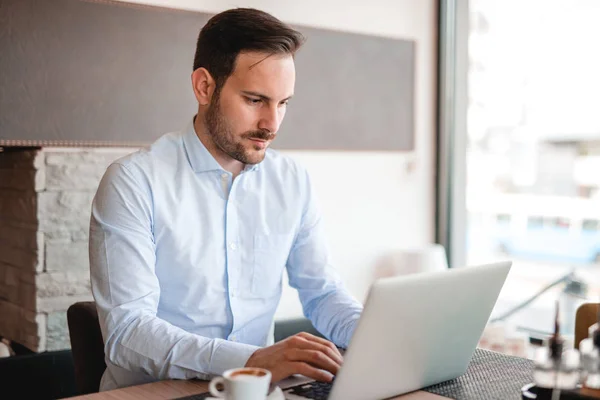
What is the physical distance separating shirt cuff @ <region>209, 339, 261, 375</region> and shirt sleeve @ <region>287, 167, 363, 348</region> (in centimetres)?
39

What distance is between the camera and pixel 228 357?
152 centimetres

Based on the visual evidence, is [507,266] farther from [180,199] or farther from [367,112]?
[367,112]

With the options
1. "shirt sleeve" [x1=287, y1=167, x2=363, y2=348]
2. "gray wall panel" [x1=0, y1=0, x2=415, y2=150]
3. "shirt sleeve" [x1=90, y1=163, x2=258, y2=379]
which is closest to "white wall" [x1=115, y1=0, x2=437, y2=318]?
"gray wall panel" [x1=0, y1=0, x2=415, y2=150]

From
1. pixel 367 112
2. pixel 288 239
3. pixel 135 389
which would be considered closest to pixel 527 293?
pixel 367 112

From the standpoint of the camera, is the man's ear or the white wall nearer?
the man's ear

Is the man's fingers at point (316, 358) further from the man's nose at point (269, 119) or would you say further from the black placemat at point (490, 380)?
the man's nose at point (269, 119)

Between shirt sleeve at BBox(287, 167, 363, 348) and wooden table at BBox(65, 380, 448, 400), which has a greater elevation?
shirt sleeve at BBox(287, 167, 363, 348)

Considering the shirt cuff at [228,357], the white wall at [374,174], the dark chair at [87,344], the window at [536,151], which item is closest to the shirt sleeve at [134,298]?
the shirt cuff at [228,357]

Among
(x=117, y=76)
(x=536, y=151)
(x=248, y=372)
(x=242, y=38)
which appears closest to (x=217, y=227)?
(x=242, y=38)

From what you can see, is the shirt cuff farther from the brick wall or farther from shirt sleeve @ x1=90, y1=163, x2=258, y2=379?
the brick wall

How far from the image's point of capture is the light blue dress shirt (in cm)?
161

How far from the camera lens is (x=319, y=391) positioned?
4.63ft

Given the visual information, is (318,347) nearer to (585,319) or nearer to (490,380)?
(490,380)

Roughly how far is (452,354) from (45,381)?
1500 mm
